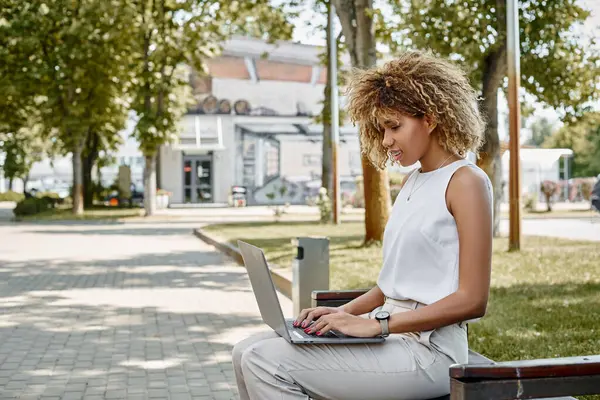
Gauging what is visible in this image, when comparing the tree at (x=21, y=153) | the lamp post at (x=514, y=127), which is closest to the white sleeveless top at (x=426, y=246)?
the lamp post at (x=514, y=127)

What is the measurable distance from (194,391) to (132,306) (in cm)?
470

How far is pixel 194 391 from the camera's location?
6.33 metres

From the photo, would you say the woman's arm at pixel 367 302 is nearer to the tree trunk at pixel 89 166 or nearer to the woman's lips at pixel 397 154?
the woman's lips at pixel 397 154

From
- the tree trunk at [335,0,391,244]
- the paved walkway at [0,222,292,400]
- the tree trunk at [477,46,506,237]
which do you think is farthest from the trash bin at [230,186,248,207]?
the tree trunk at [335,0,391,244]

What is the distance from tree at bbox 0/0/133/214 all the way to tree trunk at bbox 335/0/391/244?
18083 mm

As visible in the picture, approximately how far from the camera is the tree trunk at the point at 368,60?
1725 centimetres

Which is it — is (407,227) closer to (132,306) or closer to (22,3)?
(132,306)

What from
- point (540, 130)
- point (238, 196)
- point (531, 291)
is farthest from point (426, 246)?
point (540, 130)

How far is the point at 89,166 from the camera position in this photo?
158ft

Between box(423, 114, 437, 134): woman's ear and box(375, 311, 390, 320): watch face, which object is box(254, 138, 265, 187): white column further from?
box(375, 311, 390, 320): watch face

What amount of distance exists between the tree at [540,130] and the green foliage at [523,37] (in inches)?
4241

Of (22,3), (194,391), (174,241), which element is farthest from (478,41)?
(22,3)

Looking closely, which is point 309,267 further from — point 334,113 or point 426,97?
point 334,113

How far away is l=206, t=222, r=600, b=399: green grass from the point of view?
7113mm
